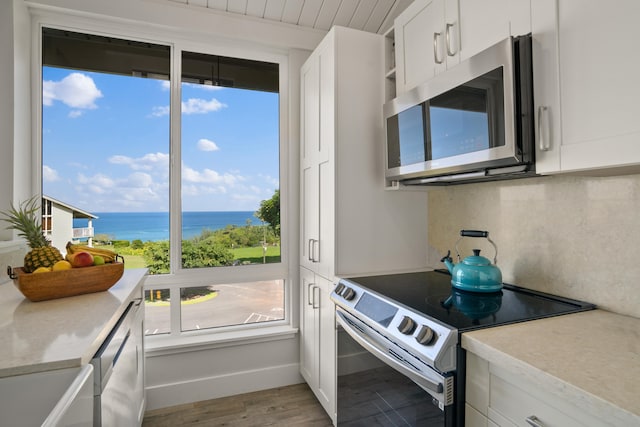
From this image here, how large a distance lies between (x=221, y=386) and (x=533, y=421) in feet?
6.68

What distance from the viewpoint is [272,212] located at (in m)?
2.60

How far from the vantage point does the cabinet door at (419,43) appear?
5.04ft

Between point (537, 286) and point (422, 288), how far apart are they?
48cm

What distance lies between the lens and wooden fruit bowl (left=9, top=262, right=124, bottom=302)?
129 centimetres

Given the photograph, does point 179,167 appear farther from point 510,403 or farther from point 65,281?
point 510,403

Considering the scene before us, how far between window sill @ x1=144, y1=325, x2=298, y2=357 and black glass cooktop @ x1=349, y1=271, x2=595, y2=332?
3.38ft

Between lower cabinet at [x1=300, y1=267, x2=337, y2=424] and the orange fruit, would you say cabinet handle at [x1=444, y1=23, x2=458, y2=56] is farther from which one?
the orange fruit

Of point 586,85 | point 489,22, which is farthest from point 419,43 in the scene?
point 586,85

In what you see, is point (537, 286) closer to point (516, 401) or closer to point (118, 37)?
point (516, 401)

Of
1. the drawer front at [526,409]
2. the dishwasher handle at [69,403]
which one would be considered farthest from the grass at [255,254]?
the drawer front at [526,409]

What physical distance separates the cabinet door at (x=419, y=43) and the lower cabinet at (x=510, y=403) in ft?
4.10

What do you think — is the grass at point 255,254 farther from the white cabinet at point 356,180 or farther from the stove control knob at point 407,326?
the stove control knob at point 407,326

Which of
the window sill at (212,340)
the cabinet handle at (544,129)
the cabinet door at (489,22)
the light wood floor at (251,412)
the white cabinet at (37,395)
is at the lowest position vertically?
the light wood floor at (251,412)

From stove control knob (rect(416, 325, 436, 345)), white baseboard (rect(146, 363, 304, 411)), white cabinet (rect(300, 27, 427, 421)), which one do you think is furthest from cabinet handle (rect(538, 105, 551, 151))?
white baseboard (rect(146, 363, 304, 411))
